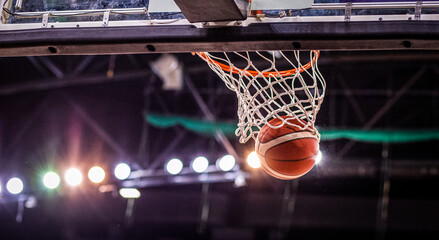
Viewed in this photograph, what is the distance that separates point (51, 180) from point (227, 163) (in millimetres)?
2011

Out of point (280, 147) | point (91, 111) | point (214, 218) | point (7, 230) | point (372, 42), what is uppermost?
point (91, 111)

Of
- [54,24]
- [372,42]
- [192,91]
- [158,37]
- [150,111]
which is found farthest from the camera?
[150,111]

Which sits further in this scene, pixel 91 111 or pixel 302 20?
pixel 91 111

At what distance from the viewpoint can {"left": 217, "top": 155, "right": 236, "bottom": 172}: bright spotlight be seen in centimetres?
590

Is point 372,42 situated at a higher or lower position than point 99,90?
lower

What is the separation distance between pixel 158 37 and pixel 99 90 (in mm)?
4578

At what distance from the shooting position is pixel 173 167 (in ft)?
19.6

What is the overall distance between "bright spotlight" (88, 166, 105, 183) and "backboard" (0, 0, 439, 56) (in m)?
3.57

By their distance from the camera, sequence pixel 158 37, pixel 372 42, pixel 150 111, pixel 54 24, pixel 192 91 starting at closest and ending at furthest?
pixel 372 42 → pixel 158 37 → pixel 54 24 → pixel 192 91 → pixel 150 111

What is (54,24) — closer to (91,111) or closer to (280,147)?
(280,147)

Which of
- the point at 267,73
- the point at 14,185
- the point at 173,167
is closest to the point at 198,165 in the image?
the point at 173,167

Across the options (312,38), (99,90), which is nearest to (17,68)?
(99,90)

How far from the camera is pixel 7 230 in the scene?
21.2 feet

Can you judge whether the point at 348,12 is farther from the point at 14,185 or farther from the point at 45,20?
the point at 14,185
